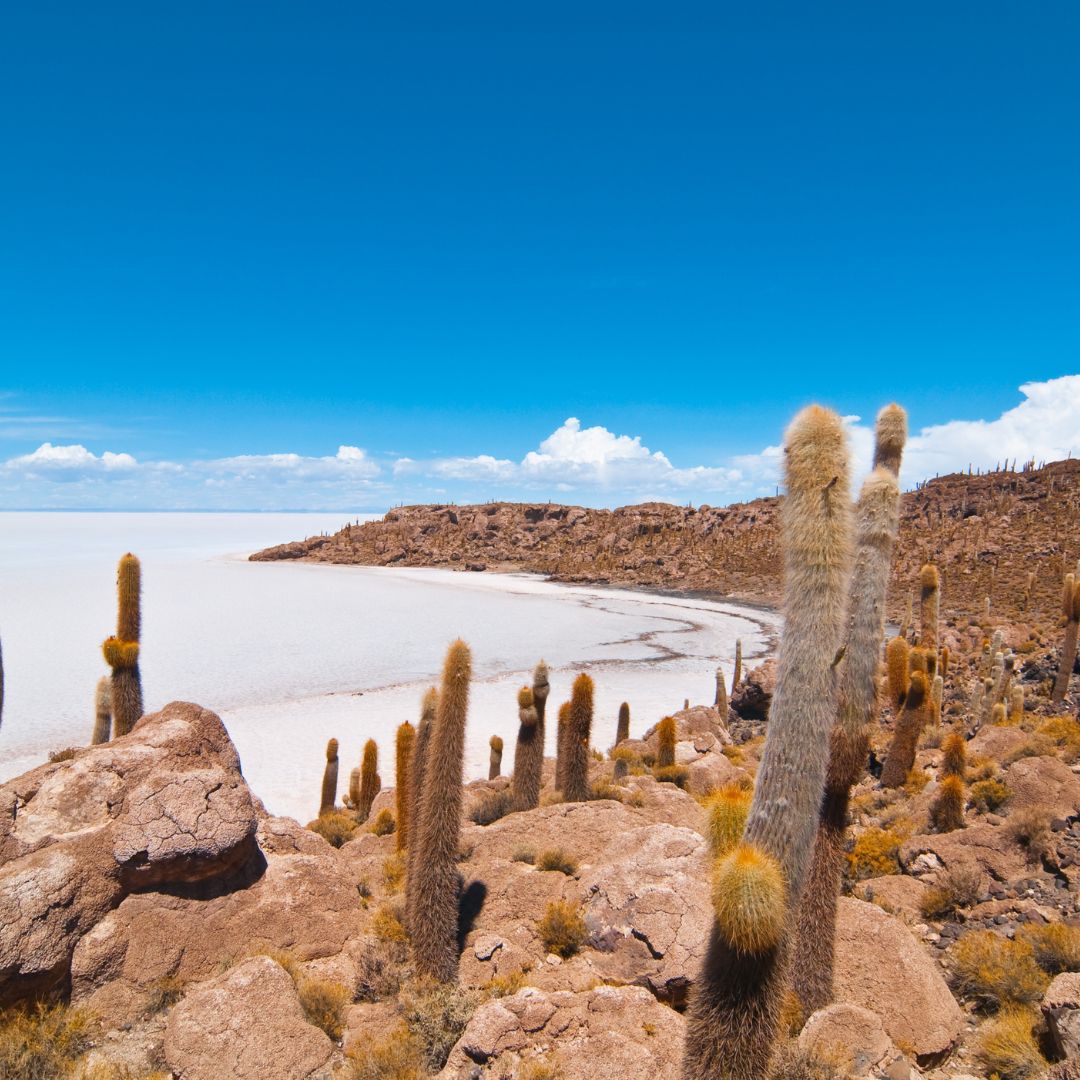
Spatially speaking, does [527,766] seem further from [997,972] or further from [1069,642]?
[1069,642]

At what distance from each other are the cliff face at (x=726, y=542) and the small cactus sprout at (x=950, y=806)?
903 inches

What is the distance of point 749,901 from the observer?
11.4 ft

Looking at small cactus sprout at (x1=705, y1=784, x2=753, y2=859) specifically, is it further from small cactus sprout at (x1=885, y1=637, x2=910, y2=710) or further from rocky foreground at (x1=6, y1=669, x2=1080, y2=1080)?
small cactus sprout at (x1=885, y1=637, x2=910, y2=710)

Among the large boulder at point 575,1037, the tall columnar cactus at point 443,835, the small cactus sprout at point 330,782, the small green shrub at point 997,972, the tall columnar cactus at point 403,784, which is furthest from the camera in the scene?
the small cactus sprout at point 330,782

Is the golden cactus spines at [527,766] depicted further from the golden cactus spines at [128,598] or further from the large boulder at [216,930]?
the golden cactus spines at [128,598]

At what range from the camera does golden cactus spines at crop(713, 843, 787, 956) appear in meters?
3.48

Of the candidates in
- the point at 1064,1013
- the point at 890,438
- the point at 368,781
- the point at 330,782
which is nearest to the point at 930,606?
the point at 890,438

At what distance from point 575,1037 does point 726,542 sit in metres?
82.2

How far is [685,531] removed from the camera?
91812 millimetres

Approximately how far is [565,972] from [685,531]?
8782 cm

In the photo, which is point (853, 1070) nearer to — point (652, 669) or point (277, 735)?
point (277, 735)

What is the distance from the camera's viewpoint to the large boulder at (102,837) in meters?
5.58

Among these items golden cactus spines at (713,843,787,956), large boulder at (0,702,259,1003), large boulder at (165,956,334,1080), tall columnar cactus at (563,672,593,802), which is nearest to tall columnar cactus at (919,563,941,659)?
tall columnar cactus at (563,672,593,802)

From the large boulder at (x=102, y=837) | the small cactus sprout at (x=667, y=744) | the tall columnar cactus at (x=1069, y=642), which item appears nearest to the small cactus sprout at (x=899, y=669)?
the small cactus sprout at (x=667, y=744)
